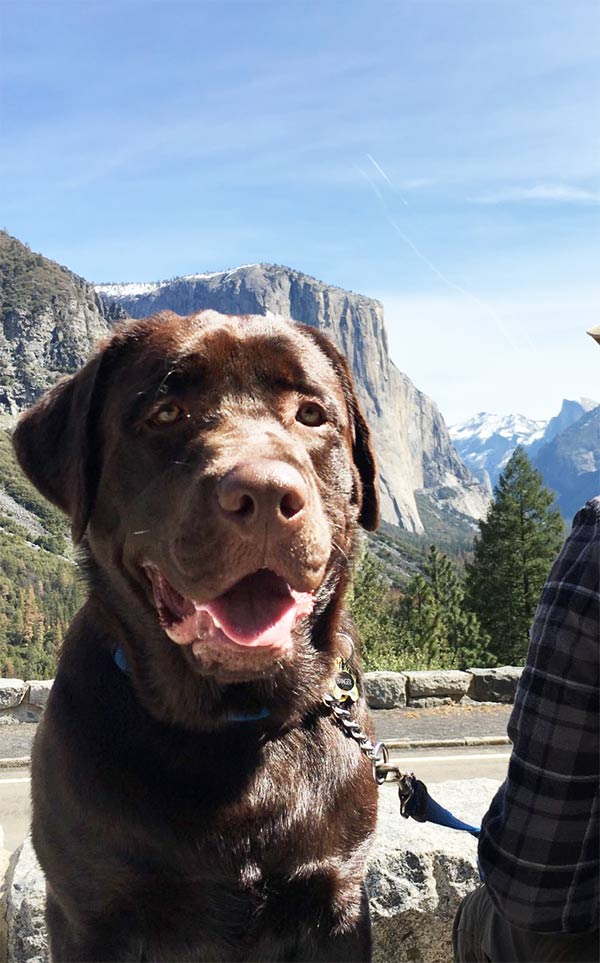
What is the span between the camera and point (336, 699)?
9.21 ft

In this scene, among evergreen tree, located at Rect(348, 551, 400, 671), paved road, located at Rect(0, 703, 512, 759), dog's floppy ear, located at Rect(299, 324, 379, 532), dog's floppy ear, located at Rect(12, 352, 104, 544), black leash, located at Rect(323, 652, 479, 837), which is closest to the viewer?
dog's floppy ear, located at Rect(12, 352, 104, 544)

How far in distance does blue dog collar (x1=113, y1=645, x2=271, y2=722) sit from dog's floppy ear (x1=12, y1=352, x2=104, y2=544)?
0.40m

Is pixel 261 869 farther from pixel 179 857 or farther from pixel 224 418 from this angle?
pixel 224 418

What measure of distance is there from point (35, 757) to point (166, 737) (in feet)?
1.81

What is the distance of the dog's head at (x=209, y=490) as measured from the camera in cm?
214

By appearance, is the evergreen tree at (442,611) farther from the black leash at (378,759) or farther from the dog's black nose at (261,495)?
the dog's black nose at (261,495)

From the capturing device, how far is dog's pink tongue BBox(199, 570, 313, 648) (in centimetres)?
229

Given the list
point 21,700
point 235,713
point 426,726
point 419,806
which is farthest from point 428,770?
point 235,713

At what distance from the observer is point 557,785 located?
205cm

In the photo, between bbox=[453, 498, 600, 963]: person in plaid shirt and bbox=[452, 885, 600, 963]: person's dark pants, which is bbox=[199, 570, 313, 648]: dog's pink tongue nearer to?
bbox=[453, 498, 600, 963]: person in plaid shirt

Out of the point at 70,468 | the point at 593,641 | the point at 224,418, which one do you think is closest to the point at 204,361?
the point at 224,418

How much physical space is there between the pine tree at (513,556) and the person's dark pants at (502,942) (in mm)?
35393

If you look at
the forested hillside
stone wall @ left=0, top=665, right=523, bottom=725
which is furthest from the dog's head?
the forested hillside

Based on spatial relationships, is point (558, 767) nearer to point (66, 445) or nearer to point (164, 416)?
point (164, 416)
